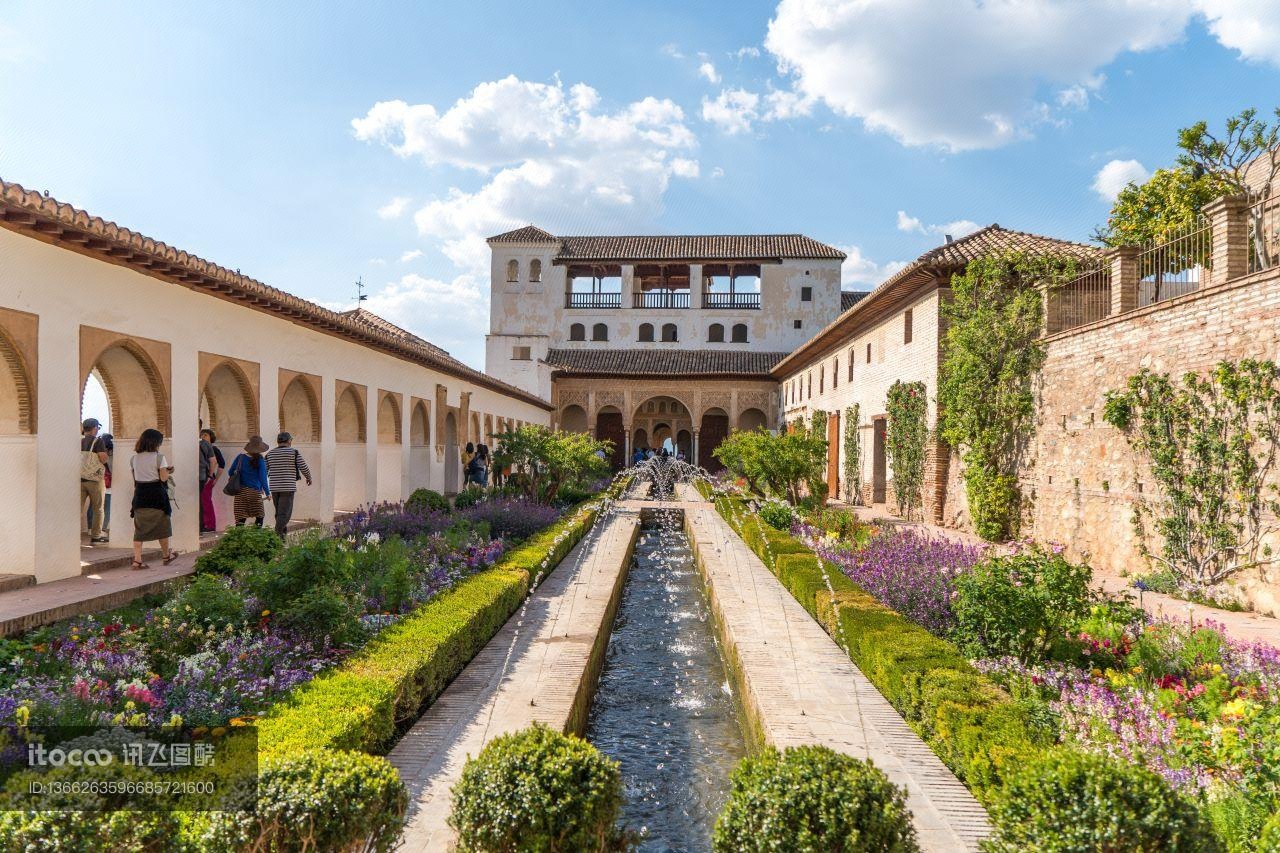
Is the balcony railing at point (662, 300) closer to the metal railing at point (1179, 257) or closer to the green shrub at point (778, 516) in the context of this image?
the green shrub at point (778, 516)

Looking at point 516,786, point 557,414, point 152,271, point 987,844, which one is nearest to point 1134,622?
point 987,844

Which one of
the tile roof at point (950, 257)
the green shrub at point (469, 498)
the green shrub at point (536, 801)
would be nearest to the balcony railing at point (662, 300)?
the tile roof at point (950, 257)

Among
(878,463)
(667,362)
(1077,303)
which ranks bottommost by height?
(878,463)

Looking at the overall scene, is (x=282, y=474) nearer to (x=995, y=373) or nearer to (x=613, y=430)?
(x=995, y=373)

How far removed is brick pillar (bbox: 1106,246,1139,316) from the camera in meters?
10.4

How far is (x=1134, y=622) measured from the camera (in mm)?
5914

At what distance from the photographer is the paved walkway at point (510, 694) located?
12.3 ft

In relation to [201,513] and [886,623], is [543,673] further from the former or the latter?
[201,513]

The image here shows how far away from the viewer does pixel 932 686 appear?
A: 4582 millimetres

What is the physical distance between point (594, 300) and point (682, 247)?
15.9ft

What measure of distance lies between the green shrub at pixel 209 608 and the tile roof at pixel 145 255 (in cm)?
318

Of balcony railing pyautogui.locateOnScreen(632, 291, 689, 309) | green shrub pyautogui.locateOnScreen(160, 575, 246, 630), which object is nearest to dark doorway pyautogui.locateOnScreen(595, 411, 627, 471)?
balcony railing pyautogui.locateOnScreen(632, 291, 689, 309)

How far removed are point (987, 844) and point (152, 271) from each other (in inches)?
354

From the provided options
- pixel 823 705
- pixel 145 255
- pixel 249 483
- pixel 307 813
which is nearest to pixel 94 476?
pixel 249 483
